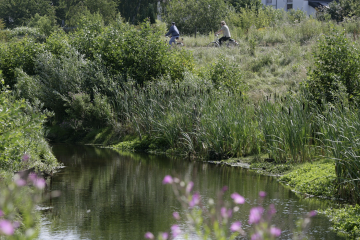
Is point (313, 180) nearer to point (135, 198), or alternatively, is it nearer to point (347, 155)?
point (347, 155)

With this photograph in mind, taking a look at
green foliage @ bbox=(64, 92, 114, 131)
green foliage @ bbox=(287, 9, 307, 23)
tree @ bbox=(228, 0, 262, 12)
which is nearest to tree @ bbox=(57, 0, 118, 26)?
tree @ bbox=(228, 0, 262, 12)

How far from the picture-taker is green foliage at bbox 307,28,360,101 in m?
14.1

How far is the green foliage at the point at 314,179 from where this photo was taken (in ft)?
34.3

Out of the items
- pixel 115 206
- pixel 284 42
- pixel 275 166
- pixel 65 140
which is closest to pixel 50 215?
pixel 115 206

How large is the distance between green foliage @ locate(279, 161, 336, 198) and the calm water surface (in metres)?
0.34

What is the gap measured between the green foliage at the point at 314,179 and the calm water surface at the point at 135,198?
0.34 meters

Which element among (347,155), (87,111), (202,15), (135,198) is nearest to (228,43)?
(87,111)

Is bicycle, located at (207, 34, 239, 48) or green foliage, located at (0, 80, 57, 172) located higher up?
bicycle, located at (207, 34, 239, 48)

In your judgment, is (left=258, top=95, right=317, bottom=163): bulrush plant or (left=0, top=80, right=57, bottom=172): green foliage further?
(left=258, top=95, right=317, bottom=163): bulrush plant

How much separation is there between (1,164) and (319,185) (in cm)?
660

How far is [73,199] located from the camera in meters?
10.4

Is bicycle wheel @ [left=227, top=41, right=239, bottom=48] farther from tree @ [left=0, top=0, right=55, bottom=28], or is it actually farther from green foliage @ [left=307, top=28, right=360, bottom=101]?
tree @ [left=0, top=0, right=55, bottom=28]

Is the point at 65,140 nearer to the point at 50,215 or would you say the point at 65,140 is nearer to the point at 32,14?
the point at 50,215

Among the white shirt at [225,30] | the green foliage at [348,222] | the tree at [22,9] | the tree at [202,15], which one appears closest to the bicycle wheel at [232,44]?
the white shirt at [225,30]
